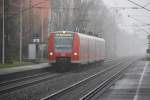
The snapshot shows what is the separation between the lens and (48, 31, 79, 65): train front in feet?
119

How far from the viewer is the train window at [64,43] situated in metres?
36.7

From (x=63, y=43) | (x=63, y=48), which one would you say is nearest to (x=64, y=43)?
(x=63, y=43)

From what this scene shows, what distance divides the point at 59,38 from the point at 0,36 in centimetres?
1362

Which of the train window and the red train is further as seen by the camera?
the train window

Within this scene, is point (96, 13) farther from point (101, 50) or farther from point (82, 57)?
point (82, 57)

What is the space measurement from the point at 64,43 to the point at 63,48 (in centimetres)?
39

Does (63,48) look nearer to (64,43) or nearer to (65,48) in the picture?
(65,48)

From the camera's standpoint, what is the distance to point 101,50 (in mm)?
52844

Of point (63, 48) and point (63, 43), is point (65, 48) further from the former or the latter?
point (63, 43)

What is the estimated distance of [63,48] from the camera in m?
36.7

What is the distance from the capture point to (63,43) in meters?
36.7

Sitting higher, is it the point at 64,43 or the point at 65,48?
the point at 64,43

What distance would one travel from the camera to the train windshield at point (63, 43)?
120 ft

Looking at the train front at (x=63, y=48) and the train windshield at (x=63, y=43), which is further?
the train windshield at (x=63, y=43)
